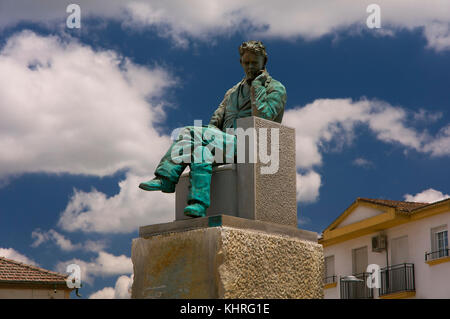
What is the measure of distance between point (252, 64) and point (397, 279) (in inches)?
757

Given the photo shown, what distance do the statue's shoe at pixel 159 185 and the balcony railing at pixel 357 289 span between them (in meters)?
20.4

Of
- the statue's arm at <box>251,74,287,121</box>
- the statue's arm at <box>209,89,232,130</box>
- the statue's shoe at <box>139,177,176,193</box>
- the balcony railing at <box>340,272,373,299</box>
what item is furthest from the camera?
the balcony railing at <box>340,272,373,299</box>

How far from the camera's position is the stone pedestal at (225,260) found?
6793 millimetres

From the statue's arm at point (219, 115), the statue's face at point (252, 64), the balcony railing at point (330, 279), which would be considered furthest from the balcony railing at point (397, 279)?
the statue's face at point (252, 64)

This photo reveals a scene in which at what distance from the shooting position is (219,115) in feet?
28.5

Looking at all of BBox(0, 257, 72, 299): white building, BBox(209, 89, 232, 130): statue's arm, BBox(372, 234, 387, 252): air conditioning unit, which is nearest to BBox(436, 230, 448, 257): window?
BBox(372, 234, 387, 252): air conditioning unit

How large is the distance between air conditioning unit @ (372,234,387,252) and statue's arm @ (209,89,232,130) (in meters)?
19.0

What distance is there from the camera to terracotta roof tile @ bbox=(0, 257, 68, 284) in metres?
26.5

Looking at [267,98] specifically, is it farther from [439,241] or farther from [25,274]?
[25,274]

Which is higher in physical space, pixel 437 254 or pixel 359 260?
pixel 359 260

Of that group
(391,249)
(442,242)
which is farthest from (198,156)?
(391,249)

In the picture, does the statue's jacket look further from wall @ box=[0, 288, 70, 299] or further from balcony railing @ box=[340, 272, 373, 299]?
balcony railing @ box=[340, 272, 373, 299]

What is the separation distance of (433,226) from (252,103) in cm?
1808

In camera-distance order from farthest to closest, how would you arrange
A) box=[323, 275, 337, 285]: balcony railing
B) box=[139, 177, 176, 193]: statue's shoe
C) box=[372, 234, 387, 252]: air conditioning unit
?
box=[323, 275, 337, 285]: balcony railing → box=[372, 234, 387, 252]: air conditioning unit → box=[139, 177, 176, 193]: statue's shoe
